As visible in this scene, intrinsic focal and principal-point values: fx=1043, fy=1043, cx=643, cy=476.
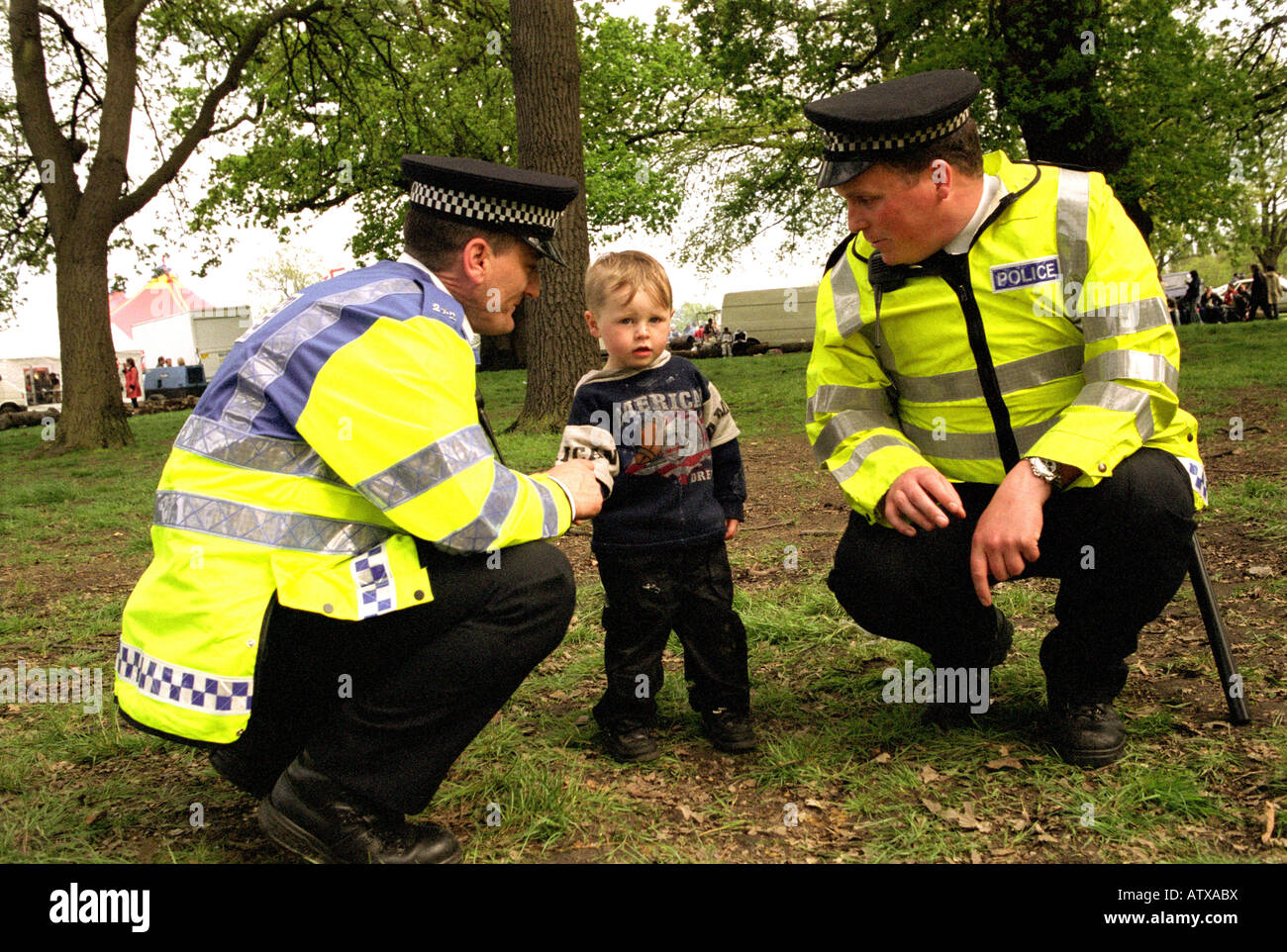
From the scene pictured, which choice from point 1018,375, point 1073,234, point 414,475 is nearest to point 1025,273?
point 1073,234

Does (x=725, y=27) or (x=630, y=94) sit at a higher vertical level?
(x=630, y=94)

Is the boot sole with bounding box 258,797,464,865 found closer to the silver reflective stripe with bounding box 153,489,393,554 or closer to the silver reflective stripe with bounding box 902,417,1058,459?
the silver reflective stripe with bounding box 153,489,393,554

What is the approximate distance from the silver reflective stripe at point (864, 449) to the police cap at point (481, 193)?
1024mm

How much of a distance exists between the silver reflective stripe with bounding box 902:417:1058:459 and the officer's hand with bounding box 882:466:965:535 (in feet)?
0.54

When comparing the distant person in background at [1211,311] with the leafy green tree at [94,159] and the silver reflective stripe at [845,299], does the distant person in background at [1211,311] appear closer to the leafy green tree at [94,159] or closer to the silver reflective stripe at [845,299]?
the leafy green tree at [94,159]

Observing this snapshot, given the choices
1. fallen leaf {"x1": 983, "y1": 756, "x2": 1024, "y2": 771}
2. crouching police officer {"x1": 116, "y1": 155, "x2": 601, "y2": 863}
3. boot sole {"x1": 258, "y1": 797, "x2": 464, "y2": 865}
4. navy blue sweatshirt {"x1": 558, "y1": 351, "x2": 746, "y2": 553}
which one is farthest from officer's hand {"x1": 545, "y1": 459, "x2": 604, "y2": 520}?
fallen leaf {"x1": 983, "y1": 756, "x2": 1024, "y2": 771}

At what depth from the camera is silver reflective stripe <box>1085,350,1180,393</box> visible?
2.51 meters

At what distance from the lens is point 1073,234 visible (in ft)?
8.59

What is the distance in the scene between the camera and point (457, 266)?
2531 mm

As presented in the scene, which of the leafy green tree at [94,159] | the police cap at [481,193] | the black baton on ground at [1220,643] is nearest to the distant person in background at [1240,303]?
the leafy green tree at [94,159]

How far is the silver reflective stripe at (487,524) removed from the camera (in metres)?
2.16

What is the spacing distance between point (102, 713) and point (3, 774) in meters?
0.48
